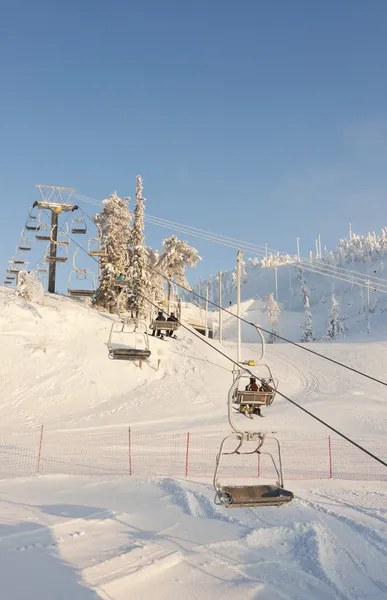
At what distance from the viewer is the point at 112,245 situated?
150 feet

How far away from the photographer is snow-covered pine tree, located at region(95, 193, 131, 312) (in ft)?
143

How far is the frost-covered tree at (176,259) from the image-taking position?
50.7 metres

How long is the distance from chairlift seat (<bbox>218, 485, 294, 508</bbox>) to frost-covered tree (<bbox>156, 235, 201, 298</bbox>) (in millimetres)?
41906

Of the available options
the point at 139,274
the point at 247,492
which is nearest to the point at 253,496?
the point at 247,492

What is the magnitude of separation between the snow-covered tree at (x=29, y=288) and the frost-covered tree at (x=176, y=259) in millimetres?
15244

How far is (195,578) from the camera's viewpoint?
8.08 metres

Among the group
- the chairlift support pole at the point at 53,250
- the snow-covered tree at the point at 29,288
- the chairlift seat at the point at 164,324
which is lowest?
the chairlift seat at the point at 164,324

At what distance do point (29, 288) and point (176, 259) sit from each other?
1686 cm

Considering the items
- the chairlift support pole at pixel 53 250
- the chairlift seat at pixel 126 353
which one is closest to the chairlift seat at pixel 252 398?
the chairlift seat at pixel 126 353

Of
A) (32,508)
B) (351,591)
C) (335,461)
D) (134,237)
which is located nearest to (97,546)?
(32,508)

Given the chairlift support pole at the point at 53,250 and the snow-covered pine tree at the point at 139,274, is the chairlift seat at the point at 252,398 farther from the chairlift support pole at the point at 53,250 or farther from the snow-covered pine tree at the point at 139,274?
the snow-covered pine tree at the point at 139,274

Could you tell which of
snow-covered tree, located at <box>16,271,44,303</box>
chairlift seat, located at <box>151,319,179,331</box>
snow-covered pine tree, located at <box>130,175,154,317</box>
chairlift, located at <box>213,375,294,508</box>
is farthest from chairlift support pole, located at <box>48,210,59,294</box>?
chairlift, located at <box>213,375,294,508</box>

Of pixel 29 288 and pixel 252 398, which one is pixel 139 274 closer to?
pixel 29 288

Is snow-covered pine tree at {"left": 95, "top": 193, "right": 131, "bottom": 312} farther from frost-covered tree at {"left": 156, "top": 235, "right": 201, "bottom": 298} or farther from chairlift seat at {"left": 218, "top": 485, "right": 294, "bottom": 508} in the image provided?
chairlift seat at {"left": 218, "top": 485, "right": 294, "bottom": 508}
